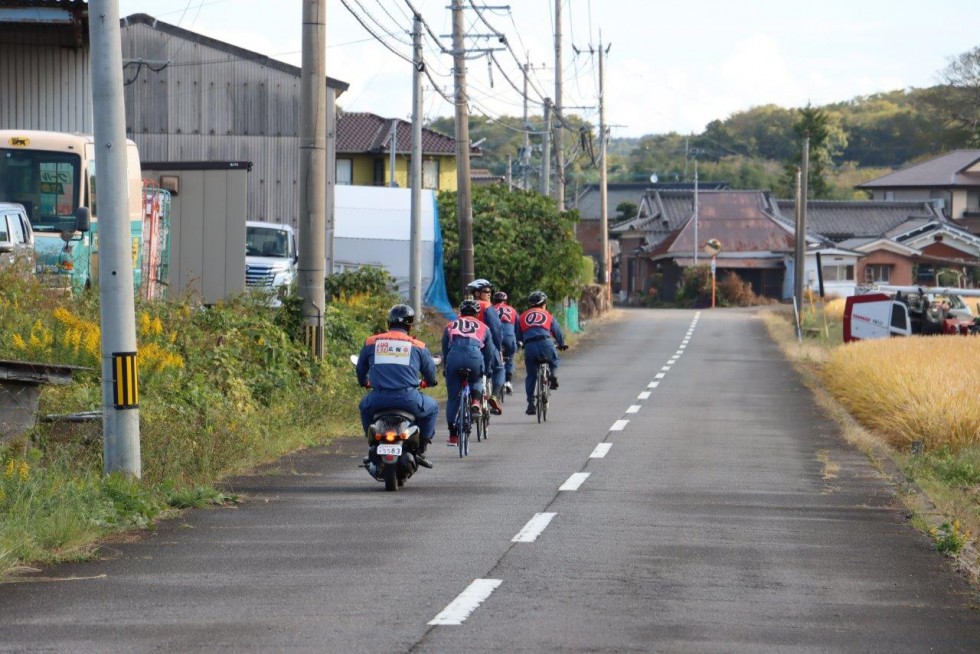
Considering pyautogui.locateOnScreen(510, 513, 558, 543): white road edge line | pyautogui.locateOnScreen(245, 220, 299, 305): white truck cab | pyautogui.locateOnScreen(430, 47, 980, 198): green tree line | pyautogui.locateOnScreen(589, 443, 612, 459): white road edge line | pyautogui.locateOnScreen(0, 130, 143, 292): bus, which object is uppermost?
pyautogui.locateOnScreen(430, 47, 980, 198): green tree line

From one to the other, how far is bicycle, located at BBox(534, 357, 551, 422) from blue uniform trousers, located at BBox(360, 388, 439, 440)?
21.9 feet

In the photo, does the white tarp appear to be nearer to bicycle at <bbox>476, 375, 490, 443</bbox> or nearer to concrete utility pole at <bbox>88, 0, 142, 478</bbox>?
bicycle at <bbox>476, 375, 490, 443</bbox>

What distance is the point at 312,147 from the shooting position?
17.4m

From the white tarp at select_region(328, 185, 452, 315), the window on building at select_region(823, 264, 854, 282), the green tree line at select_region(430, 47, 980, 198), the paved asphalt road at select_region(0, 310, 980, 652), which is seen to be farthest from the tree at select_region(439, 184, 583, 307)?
the green tree line at select_region(430, 47, 980, 198)

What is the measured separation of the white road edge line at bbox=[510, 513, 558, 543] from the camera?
9.16 meters

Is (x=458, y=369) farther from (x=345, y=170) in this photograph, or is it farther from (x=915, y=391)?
(x=345, y=170)

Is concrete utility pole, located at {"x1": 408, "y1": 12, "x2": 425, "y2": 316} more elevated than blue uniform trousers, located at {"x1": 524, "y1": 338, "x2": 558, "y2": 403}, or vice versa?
concrete utility pole, located at {"x1": 408, "y1": 12, "x2": 425, "y2": 316}

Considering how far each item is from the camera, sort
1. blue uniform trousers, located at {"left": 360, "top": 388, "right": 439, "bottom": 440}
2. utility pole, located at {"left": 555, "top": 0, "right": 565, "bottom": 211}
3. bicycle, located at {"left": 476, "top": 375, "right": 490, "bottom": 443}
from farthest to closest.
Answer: utility pole, located at {"left": 555, "top": 0, "right": 565, "bottom": 211}
bicycle, located at {"left": 476, "top": 375, "right": 490, "bottom": 443}
blue uniform trousers, located at {"left": 360, "top": 388, "right": 439, "bottom": 440}

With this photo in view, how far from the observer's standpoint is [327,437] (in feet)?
53.2

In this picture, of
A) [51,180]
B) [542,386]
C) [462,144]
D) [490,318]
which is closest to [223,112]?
[462,144]

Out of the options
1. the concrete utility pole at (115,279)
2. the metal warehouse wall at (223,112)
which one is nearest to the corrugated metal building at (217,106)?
the metal warehouse wall at (223,112)

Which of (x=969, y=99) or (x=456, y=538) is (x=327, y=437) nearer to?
(x=456, y=538)

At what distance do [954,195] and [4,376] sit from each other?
8017cm

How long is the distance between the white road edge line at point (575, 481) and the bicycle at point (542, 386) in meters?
5.54
